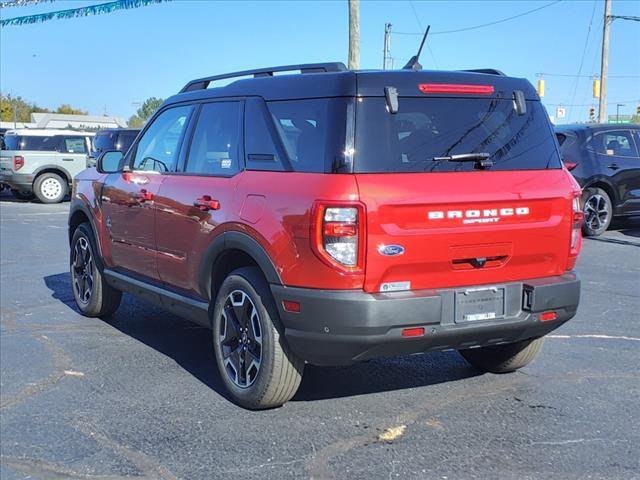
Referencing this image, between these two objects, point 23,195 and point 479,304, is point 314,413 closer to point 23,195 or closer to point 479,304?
point 479,304

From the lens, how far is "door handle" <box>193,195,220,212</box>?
4.37m

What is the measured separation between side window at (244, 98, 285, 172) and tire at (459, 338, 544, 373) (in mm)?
2044

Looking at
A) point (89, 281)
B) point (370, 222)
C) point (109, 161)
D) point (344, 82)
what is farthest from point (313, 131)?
point (89, 281)

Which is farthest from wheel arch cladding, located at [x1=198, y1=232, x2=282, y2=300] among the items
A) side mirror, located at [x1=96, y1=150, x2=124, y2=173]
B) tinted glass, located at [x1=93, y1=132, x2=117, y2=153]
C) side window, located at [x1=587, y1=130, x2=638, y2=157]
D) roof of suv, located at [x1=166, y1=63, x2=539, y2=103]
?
tinted glass, located at [x1=93, y1=132, x2=117, y2=153]

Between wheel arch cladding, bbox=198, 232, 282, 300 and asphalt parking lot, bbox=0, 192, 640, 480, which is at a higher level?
wheel arch cladding, bbox=198, 232, 282, 300

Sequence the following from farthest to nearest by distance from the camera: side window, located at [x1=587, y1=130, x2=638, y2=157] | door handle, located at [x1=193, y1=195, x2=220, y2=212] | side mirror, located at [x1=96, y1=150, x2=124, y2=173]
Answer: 1. side window, located at [x1=587, y1=130, x2=638, y2=157]
2. side mirror, located at [x1=96, y1=150, x2=124, y2=173]
3. door handle, located at [x1=193, y1=195, x2=220, y2=212]

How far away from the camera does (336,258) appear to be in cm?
356

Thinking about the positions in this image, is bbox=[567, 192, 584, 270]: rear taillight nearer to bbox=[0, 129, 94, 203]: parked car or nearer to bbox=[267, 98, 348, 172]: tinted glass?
bbox=[267, 98, 348, 172]: tinted glass

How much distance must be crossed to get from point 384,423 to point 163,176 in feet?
7.80

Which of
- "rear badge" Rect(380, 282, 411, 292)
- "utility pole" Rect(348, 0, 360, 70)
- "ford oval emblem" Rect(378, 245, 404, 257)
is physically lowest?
"rear badge" Rect(380, 282, 411, 292)

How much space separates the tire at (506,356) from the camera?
15.6 ft

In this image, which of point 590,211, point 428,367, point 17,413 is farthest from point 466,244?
point 590,211

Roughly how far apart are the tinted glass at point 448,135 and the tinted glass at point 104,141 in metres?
16.3

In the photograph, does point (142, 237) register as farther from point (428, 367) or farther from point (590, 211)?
point (590, 211)
